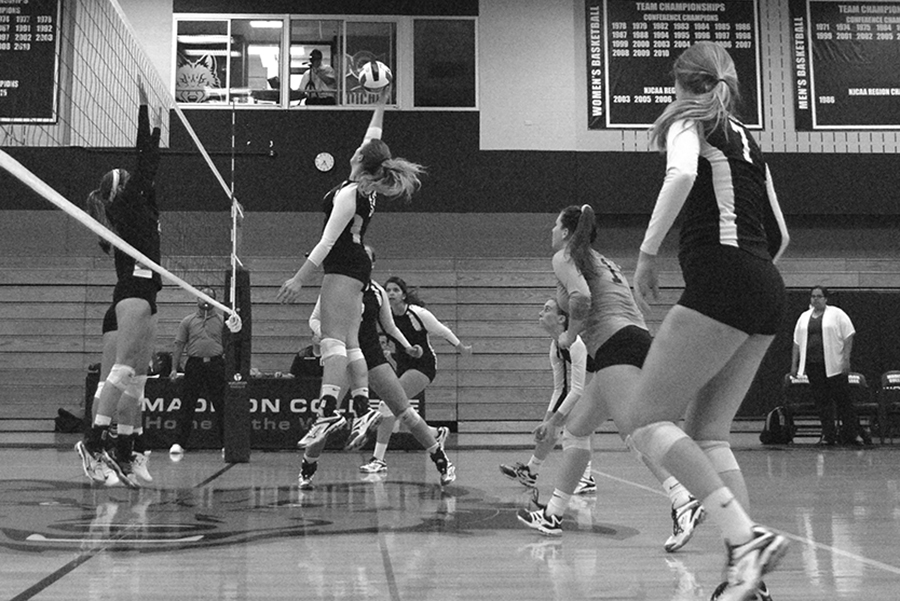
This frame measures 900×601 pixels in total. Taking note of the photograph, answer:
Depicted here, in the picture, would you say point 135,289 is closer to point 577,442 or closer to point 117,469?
point 117,469

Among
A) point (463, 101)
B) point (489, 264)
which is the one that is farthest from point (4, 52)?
point (489, 264)

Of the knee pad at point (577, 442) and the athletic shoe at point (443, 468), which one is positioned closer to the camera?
the knee pad at point (577, 442)

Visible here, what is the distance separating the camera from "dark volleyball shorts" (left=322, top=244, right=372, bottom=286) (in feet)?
18.8

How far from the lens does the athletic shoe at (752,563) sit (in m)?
2.48

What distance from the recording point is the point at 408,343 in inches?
307

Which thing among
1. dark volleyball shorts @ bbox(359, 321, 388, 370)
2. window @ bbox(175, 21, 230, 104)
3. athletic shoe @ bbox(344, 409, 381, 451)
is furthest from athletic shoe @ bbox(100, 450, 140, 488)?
window @ bbox(175, 21, 230, 104)

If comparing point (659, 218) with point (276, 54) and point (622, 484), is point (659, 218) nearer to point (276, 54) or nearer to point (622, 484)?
point (622, 484)

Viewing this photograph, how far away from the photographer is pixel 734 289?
2666 millimetres

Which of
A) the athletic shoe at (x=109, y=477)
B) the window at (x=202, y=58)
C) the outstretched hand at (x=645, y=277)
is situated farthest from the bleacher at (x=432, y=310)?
the outstretched hand at (x=645, y=277)

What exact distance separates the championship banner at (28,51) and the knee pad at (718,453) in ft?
41.2

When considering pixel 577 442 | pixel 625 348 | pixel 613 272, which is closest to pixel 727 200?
pixel 625 348

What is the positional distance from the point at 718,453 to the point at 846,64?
13570mm

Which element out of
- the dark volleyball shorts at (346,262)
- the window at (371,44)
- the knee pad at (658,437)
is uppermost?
the window at (371,44)

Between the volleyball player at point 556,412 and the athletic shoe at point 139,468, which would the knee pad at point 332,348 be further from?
the athletic shoe at point 139,468
